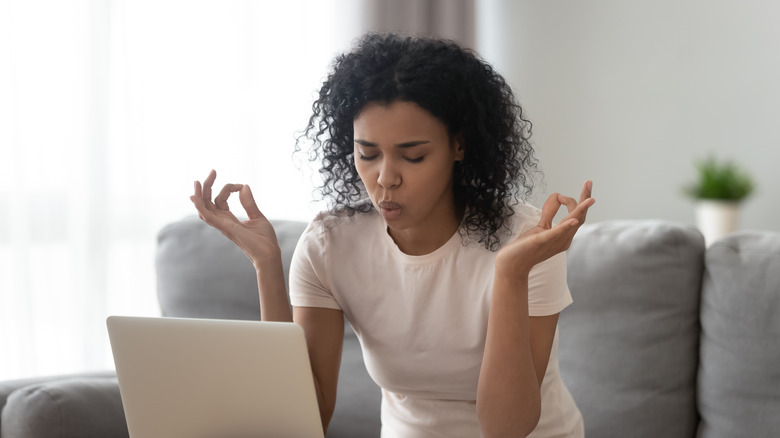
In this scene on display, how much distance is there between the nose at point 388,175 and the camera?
3.85 feet

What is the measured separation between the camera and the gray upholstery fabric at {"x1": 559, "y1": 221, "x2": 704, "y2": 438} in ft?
5.11

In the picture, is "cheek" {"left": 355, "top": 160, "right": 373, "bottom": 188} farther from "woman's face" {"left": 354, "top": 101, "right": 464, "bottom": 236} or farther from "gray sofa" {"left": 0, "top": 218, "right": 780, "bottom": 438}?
"gray sofa" {"left": 0, "top": 218, "right": 780, "bottom": 438}

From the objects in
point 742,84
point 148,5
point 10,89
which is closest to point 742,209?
point 742,84

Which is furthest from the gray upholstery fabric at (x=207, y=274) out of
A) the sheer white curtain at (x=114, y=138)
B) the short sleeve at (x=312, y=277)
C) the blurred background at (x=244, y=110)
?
the sheer white curtain at (x=114, y=138)

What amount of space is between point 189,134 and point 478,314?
1.91m

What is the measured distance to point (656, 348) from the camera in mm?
1568

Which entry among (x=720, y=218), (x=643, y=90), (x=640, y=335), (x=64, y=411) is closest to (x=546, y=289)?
(x=640, y=335)

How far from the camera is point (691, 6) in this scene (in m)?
3.64

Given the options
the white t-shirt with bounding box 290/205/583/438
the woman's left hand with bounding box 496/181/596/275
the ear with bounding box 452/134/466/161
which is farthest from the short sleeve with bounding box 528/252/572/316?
the ear with bounding box 452/134/466/161

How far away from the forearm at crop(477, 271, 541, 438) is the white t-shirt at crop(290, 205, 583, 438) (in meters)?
0.09

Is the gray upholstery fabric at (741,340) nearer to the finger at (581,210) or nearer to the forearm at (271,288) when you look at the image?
the finger at (581,210)

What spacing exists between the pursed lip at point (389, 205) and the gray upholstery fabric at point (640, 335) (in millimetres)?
612

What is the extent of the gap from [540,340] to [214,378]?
53 centimetres

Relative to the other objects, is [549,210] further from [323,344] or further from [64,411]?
[64,411]
